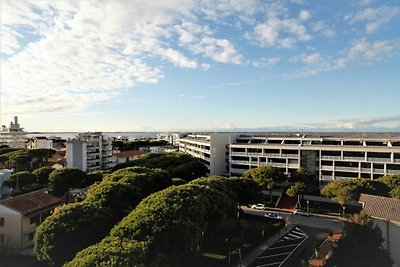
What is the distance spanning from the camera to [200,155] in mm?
75375

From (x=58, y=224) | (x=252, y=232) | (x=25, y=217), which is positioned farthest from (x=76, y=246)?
(x=252, y=232)

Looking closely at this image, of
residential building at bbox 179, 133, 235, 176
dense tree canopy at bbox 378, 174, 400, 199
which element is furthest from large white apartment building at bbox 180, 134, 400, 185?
dense tree canopy at bbox 378, 174, 400, 199

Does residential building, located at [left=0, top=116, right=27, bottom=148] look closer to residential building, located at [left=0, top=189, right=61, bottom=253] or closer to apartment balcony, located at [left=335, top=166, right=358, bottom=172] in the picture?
residential building, located at [left=0, top=189, right=61, bottom=253]

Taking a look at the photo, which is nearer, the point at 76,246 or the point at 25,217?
the point at 76,246

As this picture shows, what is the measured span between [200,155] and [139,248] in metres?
57.0

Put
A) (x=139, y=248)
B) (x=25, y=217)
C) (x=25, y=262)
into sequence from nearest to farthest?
1. (x=139, y=248)
2. (x=25, y=262)
3. (x=25, y=217)

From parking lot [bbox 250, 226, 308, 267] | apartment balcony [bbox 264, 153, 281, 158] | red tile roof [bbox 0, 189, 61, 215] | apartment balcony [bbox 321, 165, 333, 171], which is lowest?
parking lot [bbox 250, 226, 308, 267]

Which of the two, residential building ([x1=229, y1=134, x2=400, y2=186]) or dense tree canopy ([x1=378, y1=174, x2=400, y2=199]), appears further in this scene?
residential building ([x1=229, y1=134, x2=400, y2=186])

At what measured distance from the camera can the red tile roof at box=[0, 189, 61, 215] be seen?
106ft

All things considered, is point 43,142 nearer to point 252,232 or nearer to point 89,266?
point 252,232

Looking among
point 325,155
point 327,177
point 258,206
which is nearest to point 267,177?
point 258,206

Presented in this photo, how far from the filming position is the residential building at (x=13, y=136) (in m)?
141

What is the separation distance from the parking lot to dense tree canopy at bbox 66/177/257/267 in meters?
6.54

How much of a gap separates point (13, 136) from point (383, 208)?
151 meters
